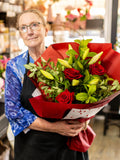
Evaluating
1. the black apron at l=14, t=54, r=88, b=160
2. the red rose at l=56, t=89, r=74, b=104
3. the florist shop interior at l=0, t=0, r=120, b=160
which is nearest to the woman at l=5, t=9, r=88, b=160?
the black apron at l=14, t=54, r=88, b=160

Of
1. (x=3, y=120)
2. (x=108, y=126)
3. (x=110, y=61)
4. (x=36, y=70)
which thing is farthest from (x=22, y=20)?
(x=108, y=126)

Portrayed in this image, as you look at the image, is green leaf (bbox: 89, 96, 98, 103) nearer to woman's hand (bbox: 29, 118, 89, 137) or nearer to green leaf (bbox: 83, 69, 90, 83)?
green leaf (bbox: 83, 69, 90, 83)

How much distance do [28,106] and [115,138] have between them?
2.79m

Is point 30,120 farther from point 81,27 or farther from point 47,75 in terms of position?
point 81,27

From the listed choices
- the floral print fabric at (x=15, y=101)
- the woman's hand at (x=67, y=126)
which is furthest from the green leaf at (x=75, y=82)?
the floral print fabric at (x=15, y=101)

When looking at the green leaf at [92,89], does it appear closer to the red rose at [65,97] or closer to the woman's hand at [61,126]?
the red rose at [65,97]

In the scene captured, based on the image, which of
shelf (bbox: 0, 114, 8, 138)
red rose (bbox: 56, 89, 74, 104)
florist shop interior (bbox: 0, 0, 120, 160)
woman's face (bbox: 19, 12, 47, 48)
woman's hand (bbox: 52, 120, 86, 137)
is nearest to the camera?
red rose (bbox: 56, 89, 74, 104)

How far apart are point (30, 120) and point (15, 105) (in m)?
0.11

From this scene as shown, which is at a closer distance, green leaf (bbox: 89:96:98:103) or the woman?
green leaf (bbox: 89:96:98:103)

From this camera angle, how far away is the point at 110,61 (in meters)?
0.97

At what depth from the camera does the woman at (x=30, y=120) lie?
111cm

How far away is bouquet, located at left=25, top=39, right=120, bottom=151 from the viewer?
86cm

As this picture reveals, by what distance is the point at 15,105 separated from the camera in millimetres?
1141

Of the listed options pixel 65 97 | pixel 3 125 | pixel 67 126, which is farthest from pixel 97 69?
pixel 3 125
